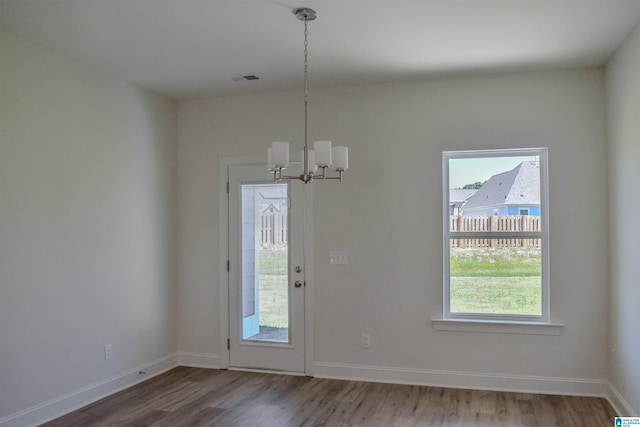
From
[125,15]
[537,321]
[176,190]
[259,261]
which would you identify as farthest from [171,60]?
[537,321]

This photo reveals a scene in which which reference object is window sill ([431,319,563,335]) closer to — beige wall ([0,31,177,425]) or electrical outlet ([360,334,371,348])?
electrical outlet ([360,334,371,348])

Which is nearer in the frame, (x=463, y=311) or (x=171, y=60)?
(x=171, y=60)

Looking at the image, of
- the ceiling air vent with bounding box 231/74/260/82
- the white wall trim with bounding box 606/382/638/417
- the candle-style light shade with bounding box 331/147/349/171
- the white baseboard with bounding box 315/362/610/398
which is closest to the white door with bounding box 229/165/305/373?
the white baseboard with bounding box 315/362/610/398

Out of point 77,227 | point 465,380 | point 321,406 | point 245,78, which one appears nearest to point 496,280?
point 465,380

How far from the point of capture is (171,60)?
13.0 ft

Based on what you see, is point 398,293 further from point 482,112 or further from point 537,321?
point 482,112

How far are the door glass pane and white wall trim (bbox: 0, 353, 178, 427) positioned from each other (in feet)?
2.90

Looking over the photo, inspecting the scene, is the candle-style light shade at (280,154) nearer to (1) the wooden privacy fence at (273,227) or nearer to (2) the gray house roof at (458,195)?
(1) the wooden privacy fence at (273,227)

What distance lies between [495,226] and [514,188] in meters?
0.37

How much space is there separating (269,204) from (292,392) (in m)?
1.75

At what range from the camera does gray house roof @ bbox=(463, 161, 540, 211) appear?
4.34 m

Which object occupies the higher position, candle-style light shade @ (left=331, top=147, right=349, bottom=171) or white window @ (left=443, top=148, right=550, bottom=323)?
candle-style light shade @ (left=331, top=147, right=349, bottom=171)

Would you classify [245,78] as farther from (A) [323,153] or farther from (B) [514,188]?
(B) [514,188]

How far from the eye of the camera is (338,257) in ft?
15.4
